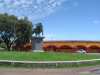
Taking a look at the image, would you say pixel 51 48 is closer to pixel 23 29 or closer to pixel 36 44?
pixel 23 29

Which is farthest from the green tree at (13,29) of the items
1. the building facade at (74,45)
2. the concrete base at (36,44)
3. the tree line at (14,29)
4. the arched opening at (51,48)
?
the concrete base at (36,44)

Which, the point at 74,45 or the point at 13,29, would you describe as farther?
the point at 74,45

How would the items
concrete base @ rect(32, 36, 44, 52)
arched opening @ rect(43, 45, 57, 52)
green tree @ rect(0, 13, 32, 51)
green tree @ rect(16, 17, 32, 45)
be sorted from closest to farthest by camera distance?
concrete base @ rect(32, 36, 44, 52) < green tree @ rect(0, 13, 32, 51) < green tree @ rect(16, 17, 32, 45) < arched opening @ rect(43, 45, 57, 52)

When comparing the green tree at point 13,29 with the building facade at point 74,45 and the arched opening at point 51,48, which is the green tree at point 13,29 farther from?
the building facade at point 74,45

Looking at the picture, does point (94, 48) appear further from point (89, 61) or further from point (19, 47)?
point (89, 61)

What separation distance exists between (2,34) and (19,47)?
747 cm

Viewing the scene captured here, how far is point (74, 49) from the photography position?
99.4 metres

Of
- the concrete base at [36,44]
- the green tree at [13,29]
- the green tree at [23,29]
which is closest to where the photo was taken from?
the concrete base at [36,44]

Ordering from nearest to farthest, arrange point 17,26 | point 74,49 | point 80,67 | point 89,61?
point 80,67, point 89,61, point 17,26, point 74,49

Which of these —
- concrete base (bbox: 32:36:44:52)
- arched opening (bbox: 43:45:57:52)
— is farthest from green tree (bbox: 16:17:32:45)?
concrete base (bbox: 32:36:44:52)

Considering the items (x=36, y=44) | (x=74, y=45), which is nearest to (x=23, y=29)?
(x=74, y=45)

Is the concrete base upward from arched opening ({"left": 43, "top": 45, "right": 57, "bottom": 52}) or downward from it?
upward

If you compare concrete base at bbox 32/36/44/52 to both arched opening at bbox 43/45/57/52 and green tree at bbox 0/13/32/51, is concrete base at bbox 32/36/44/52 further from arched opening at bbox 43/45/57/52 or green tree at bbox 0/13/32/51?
arched opening at bbox 43/45/57/52

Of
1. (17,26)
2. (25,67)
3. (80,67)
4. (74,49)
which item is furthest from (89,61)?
(74,49)
